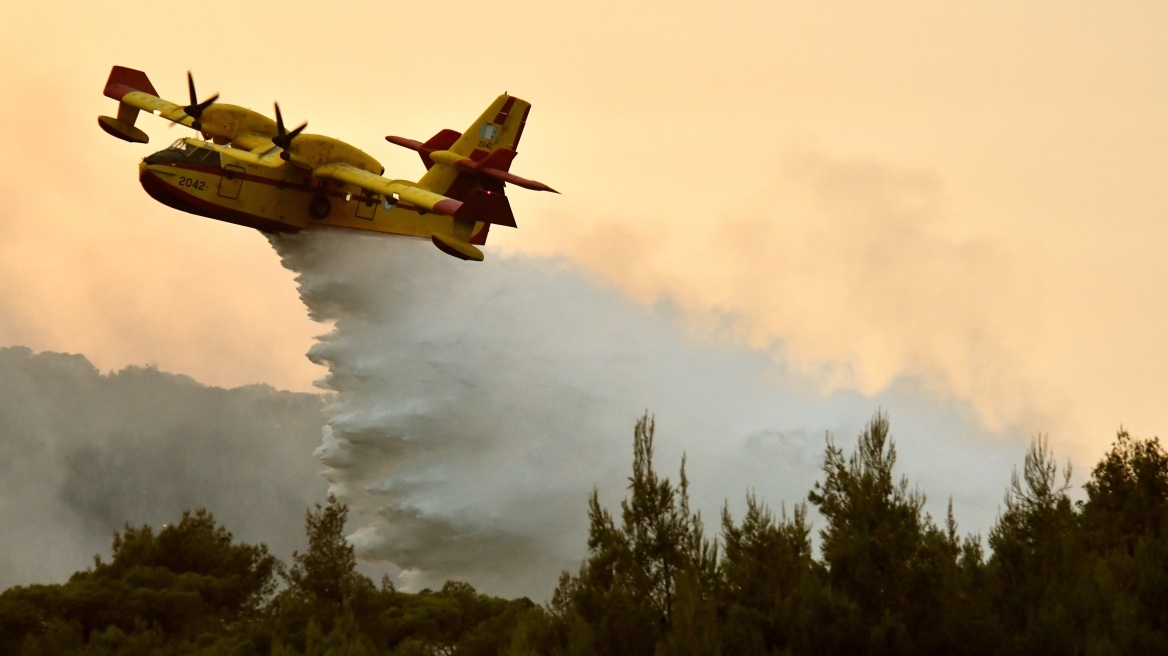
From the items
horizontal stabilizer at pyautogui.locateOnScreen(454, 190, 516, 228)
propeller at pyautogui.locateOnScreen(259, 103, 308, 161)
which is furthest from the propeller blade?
horizontal stabilizer at pyautogui.locateOnScreen(454, 190, 516, 228)

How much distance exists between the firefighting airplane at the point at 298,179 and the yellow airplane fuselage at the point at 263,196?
0.02 metres

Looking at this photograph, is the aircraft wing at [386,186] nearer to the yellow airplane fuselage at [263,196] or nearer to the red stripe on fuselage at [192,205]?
the yellow airplane fuselage at [263,196]

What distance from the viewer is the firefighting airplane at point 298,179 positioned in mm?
37594

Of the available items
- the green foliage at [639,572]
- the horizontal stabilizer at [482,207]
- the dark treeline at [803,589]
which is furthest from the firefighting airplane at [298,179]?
the green foliage at [639,572]

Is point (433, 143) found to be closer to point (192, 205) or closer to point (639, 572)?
point (192, 205)

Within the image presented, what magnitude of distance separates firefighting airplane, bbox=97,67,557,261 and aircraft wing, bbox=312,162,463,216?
0.08 feet

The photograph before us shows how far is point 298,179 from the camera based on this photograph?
3966cm

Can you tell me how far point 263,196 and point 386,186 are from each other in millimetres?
2861

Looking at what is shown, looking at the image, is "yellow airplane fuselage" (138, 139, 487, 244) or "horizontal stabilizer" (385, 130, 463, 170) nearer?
"yellow airplane fuselage" (138, 139, 487, 244)

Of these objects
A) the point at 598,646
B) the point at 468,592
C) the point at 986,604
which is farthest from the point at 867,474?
the point at 468,592

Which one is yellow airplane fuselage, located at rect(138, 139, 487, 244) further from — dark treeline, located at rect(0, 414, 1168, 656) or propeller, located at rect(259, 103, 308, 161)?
dark treeline, located at rect(0, 414, 1168, 656)

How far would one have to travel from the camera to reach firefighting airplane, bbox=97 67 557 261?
37.6m

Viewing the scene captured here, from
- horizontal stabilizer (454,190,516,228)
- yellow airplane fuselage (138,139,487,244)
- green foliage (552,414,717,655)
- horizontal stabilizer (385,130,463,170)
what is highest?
horizontal stabilizer (385,130,463,170)

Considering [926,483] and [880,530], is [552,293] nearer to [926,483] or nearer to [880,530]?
[926,483]
